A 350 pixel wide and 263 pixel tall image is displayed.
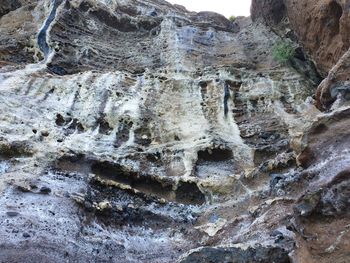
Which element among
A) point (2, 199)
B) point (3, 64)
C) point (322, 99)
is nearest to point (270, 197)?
point (322, 99)

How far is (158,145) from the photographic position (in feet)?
31.7

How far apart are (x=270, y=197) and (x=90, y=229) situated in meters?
2.53

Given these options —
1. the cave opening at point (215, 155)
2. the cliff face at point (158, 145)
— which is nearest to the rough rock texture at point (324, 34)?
the cliff face at point (158, 145)

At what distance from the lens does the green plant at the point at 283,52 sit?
12.9 metres

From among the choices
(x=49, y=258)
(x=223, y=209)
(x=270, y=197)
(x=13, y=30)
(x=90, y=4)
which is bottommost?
(x=49, y=258)

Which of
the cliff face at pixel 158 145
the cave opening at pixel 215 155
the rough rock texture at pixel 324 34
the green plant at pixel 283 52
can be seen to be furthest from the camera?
the green plant at pixel 283 52

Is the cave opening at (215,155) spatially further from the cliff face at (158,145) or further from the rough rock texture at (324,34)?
the rough rock texture at (324,34)

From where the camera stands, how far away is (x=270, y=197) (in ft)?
21.9

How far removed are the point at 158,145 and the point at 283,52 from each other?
17.4 feet

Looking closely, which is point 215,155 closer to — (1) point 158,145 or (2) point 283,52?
(1) point 158,145

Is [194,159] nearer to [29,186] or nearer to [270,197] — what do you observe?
[270,197]

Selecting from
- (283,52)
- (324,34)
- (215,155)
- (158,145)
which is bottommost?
(158,145)

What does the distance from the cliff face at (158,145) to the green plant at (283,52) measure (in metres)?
0.20

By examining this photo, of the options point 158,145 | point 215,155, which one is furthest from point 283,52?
point 158,145
